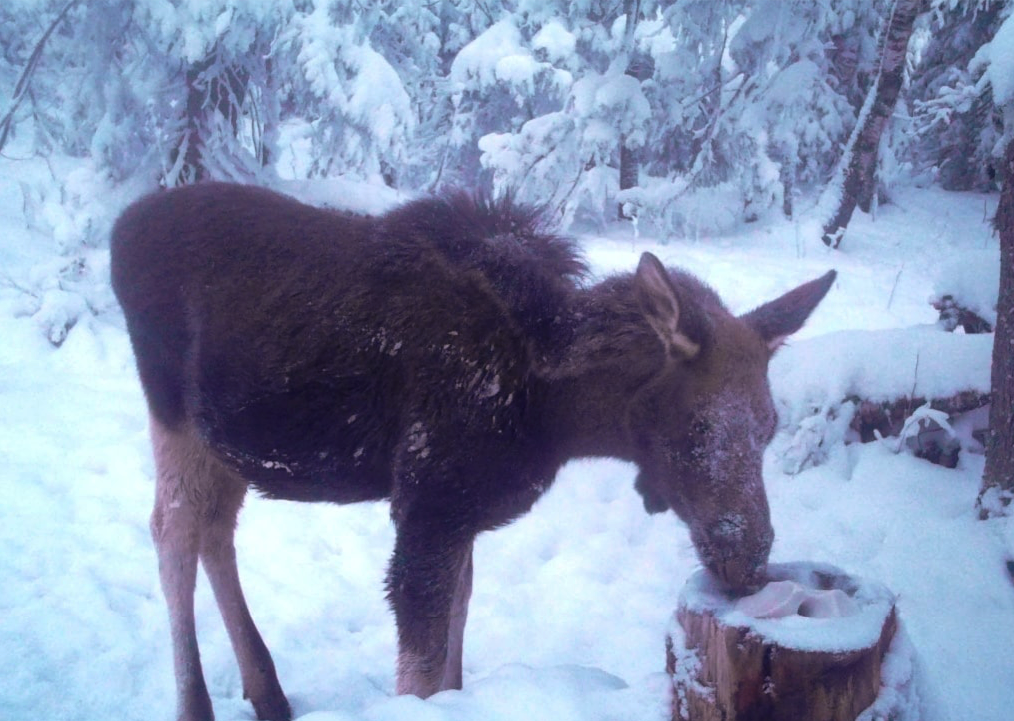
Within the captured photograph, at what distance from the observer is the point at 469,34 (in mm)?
14891

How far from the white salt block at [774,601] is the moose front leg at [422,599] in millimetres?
1182

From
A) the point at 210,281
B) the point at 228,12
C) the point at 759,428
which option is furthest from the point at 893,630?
the point at 228,12

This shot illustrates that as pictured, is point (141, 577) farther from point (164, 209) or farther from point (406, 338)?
point (406, 338)

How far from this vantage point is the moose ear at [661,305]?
8.11 ft

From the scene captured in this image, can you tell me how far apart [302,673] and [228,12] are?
593 cm

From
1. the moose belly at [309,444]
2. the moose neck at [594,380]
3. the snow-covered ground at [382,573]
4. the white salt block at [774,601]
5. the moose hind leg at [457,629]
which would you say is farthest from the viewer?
the moose hind leg at [457,629]

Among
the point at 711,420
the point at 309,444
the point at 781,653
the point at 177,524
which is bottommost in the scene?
the point at 177,524

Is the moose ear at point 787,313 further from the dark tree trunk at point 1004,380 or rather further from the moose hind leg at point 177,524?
the moose hind leg at point 177,524

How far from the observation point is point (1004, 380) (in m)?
4.13

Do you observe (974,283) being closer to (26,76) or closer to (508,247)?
(508,247)

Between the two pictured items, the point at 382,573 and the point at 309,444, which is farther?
the point at 382,573

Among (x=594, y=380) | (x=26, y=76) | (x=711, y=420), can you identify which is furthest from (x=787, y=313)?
(x=26, y=76)

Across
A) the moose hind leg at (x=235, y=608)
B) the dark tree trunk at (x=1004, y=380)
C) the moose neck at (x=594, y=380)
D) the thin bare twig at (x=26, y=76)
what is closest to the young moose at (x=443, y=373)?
the moose neck at (x=594, y=380)

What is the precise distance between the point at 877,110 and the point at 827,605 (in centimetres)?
1007
